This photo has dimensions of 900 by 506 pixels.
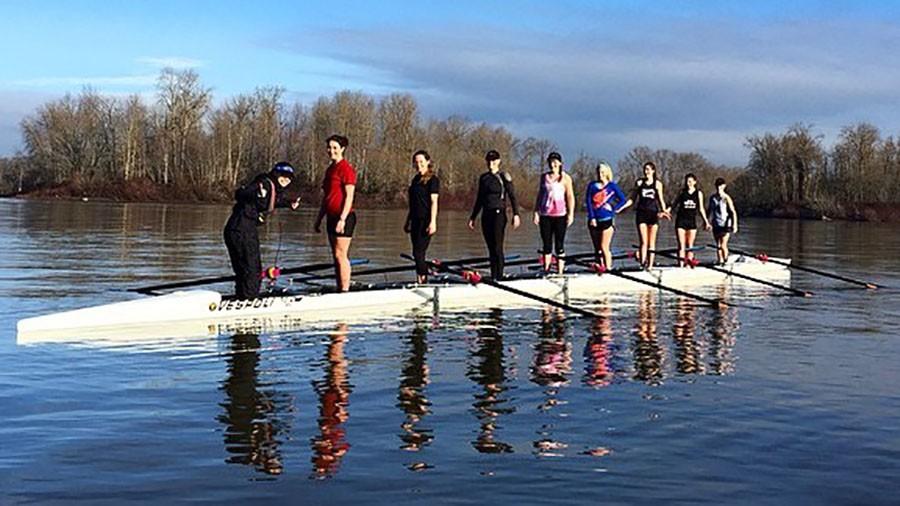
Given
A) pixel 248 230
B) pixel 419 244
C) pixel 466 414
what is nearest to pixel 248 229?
pixel 248 230

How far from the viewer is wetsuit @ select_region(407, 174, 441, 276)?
43.4 ft

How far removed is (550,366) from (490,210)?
5676mm

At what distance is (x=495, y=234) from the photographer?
14273 millimetres

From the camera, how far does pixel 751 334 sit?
11062 millimetres

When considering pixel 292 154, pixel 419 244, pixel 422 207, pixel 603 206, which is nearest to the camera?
pixel 422 207

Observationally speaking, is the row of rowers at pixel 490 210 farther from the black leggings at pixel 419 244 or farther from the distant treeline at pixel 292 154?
the distant treeline at pixel 292 154

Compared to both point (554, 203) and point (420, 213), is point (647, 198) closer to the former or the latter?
point (554, 203)

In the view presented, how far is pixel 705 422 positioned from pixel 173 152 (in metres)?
104

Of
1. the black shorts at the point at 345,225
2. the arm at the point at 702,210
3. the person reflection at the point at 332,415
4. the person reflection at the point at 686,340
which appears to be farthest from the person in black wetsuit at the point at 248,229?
the arm at the point at 702,210

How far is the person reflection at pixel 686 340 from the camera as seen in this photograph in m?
8.86

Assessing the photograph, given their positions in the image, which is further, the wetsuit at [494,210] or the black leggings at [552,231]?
the black leggings at [552,231]

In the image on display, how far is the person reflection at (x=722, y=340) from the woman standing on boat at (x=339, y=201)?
4552 millimetres

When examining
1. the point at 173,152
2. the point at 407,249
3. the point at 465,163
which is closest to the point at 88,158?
the point at 173,152

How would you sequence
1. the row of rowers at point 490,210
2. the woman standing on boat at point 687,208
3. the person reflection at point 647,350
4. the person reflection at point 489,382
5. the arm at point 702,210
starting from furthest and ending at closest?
1. the woman standing on boat at point 687,208
2. the arm at point 702,210
3. the row of rowers at point 490,210
4. the person reflection at point 647,350
5. the person reflection at point 489,382
